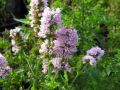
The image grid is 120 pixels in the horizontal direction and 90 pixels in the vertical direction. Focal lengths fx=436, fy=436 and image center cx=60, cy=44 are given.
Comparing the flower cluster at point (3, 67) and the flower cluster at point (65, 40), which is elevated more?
the flower cluster at point (65, 40)

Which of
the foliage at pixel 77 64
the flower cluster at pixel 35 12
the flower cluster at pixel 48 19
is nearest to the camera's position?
the flower cluster at pixel 48 19

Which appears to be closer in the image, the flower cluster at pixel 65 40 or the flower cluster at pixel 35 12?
the flower cluster at pixel 65 40

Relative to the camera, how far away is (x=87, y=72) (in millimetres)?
2801

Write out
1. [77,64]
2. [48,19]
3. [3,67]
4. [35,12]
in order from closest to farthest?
[48,19]
[35,12]
[3,67]
[77,64]

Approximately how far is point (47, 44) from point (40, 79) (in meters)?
0.41

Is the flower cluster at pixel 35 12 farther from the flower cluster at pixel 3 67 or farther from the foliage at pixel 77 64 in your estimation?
the flower cluster at pixel 3 67

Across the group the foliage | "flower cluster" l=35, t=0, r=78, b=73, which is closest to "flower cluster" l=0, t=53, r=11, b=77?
the foliage

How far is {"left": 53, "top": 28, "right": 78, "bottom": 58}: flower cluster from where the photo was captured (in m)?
2.35

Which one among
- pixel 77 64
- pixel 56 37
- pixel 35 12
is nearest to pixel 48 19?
pixel 56 37

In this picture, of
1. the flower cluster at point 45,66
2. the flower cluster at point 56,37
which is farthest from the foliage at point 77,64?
the flower cluster at point 56,37

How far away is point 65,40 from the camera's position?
2.35 meters

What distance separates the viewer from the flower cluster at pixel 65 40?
7.70ft

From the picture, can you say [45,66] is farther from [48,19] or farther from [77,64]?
[48,19]

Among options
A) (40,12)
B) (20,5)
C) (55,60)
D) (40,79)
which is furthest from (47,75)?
(20,5)
